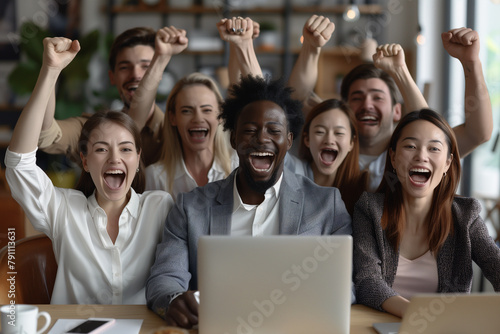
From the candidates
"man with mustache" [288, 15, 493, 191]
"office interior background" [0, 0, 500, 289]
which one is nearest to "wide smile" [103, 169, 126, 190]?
"man with mustache" [288, 15, 493, 191]

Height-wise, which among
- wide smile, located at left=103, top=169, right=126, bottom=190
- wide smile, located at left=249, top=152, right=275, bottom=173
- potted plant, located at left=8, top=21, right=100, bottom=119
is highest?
potted plant, located at left=8, top=21, right=100, bottom=119

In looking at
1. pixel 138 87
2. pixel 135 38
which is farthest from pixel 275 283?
pixel 135 38

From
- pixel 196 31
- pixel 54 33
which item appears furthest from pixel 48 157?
pixel 196 31

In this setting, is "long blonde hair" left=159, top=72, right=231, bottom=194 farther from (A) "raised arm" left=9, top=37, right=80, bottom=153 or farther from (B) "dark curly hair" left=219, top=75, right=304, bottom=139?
(A) "raised arm" left=9, top=37, right=80, bottom=153

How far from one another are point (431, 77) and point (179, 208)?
4.18 meters

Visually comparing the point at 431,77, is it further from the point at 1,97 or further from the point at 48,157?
the point at 1,97

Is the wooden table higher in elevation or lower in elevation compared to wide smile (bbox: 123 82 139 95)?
lower

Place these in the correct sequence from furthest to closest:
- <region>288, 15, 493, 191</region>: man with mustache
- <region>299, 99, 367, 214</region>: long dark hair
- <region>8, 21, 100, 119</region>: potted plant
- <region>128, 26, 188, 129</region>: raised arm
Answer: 1. <region>8, 21, 100, 119</region>: potted plant
2. <region>128, 26, 188, 129</region>: raised arm
3. <region>299, 99, 367, 214</region>: long dark hair
4. <region>288, 15, 493, 191</region>: man with mustache

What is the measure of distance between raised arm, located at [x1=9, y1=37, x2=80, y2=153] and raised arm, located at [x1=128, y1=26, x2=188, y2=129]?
609mm

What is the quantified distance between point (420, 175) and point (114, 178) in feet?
3.79

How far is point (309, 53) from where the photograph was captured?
95.4 inches

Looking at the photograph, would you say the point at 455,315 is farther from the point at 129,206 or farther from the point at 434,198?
the point at 129,206

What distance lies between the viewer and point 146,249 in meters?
1.90

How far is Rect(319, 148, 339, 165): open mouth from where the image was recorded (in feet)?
7.54
